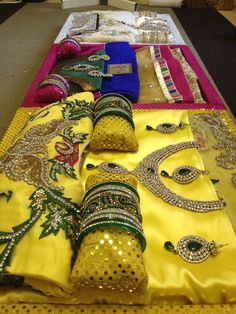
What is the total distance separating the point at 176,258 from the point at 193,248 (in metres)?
0.05

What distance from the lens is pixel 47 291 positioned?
68 centimetres

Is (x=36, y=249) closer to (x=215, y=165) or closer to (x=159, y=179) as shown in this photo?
(x=159, y=179)

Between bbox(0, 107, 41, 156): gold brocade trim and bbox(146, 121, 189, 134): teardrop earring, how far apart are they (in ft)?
1.62

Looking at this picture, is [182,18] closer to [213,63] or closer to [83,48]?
[213,63]

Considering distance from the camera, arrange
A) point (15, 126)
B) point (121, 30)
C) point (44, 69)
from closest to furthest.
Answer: point (15, 126), point (44, 69), point (121, 30)

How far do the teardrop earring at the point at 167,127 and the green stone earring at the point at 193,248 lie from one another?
47cm

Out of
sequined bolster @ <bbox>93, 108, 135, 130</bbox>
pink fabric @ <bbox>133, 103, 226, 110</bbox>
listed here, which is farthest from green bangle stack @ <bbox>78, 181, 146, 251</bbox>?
pink fabric @ <bbox>133, 103, 226, 110</bbox>

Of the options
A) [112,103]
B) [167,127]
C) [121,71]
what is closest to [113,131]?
[112,103]

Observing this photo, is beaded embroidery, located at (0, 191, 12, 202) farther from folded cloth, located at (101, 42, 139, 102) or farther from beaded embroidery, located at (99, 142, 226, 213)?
folded cloth, located at (101, 42, 139, 102)

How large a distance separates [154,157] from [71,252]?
43cm

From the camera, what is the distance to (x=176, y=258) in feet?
2.45

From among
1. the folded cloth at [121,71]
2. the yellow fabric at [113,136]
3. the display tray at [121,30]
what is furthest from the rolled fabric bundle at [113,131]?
the display tray at [121,30]

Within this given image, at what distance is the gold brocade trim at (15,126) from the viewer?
121 cm

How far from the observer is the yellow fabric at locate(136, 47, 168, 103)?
1581 mm
